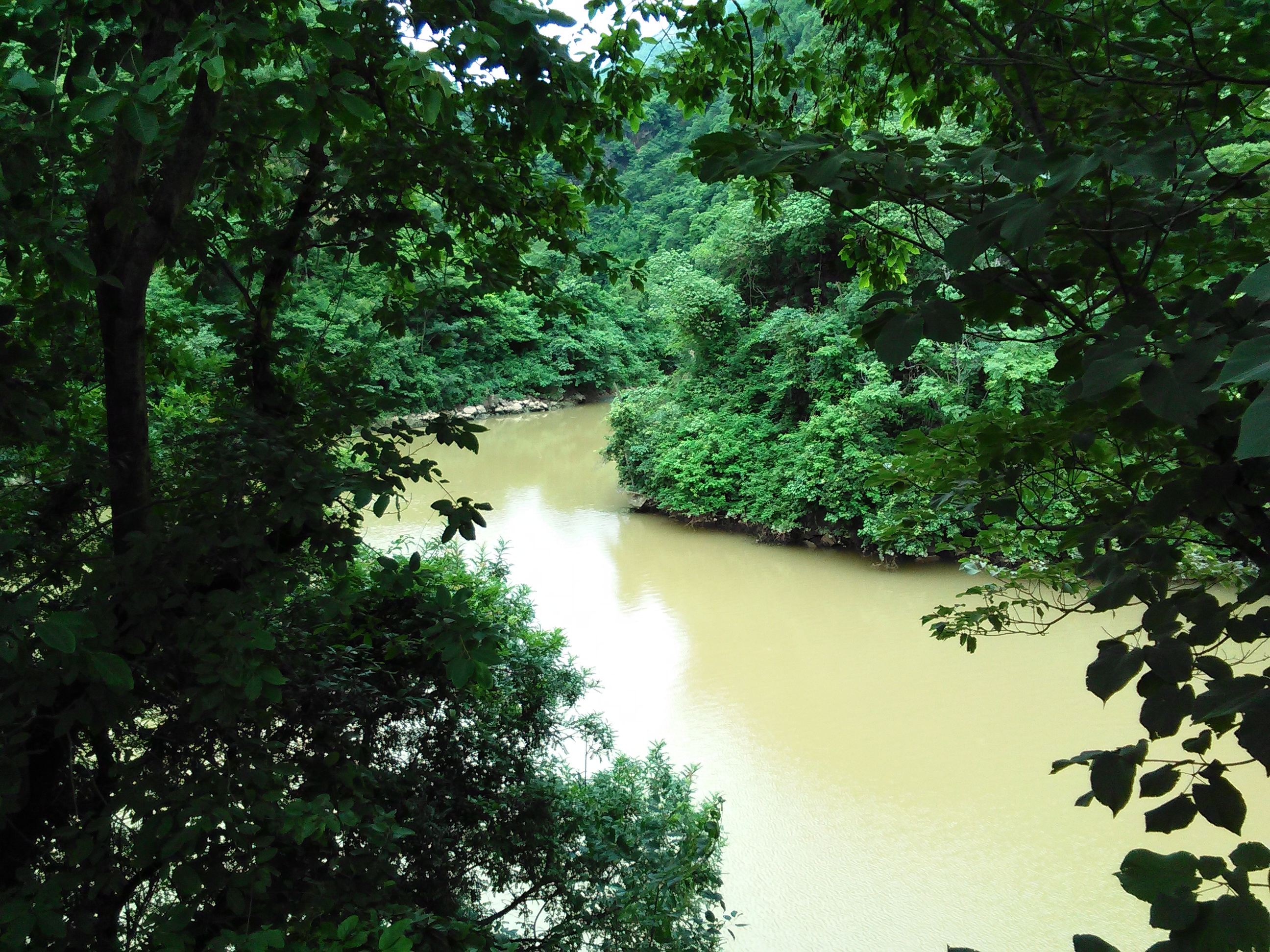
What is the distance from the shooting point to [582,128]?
7.73ft

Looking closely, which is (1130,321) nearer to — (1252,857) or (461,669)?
(1252,857)

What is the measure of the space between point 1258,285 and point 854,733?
5.36 meters

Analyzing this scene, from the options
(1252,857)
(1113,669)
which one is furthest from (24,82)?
(1252,857)

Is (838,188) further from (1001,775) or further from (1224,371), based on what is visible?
(1001,775)

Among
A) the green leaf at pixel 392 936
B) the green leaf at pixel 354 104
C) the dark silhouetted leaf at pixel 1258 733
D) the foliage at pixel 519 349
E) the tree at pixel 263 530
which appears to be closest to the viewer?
the dark silhouetted leaf at pixel 1258 733

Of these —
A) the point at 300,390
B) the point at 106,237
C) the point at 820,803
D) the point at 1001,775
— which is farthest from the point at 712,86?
the point at 1001,775

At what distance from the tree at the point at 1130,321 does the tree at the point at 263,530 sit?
1.98 ft

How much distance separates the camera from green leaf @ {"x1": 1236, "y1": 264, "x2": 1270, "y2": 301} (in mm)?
418

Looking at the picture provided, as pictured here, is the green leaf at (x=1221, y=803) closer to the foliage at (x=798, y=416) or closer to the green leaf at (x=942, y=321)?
the green leaf at (x=942, y=321)

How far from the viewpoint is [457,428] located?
72.6 inches

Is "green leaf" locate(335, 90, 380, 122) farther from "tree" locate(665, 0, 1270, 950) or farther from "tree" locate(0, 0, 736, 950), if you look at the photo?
"tree" locate(665, 0, 1270, 950)

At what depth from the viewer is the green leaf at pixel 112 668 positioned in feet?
3.36

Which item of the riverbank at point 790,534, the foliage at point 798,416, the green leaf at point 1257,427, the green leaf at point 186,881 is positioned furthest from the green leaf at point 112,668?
the riverbank at point 790,534

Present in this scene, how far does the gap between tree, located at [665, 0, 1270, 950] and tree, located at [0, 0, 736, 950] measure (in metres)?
0.60
